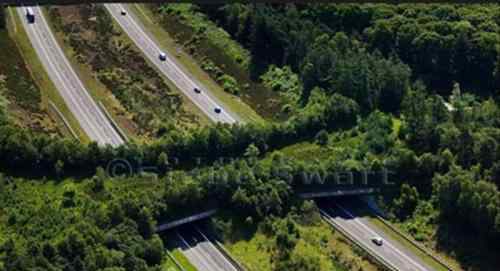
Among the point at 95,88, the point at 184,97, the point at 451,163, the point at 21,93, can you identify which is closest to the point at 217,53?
the point at 184,97

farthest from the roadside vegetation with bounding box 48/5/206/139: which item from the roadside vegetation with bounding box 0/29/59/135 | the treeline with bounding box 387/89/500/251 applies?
the treeline with bounding box 387/89/500/251

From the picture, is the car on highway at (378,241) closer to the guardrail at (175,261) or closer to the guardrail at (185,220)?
the guardrail at (185,220)

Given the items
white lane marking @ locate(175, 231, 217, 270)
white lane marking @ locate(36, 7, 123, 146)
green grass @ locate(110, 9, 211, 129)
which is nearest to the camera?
white lane marking @ locate(175, 231, 217, 270)

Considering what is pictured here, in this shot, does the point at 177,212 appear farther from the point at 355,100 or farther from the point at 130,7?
the point at 130,7

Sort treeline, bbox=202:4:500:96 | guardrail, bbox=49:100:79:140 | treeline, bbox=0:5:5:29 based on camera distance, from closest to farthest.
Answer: guardrail, bbox=49:100:79:140, treeline, bbox=202:4:500:96, treeline, bbox=0:5:5:29

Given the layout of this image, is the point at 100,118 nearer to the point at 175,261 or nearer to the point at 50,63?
the point at 50,63

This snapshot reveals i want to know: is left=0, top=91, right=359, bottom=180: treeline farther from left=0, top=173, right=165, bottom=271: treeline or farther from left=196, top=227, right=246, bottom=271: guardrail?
left=196, top=227, right=246, bottom=271: guardrail
